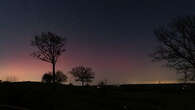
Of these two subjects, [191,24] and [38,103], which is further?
[191,24]

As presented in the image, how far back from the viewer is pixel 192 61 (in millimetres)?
27406

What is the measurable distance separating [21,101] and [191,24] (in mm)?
22435

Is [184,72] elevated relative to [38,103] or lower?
elevated

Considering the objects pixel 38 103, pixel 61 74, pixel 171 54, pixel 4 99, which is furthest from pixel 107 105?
pixel 61 74

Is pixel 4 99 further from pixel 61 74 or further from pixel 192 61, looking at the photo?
pixel 61 74

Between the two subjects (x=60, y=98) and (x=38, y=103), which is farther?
(x=60, y=98)

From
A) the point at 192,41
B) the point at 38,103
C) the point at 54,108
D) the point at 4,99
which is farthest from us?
the point at 192,41

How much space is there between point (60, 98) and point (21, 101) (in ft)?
13.2

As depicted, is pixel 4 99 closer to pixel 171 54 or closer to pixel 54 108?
pixel 54 108

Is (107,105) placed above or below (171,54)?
below

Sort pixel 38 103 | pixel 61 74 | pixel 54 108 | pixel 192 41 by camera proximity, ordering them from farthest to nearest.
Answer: pixel 61 74
pixel 192 41
pixel 38 103
pixel 54 108

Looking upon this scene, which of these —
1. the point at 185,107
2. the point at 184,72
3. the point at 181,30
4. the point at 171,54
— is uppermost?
the point at 181,30

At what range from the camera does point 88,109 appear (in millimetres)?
19703

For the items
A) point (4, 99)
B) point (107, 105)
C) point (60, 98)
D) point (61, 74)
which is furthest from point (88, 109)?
point (61, 74)
